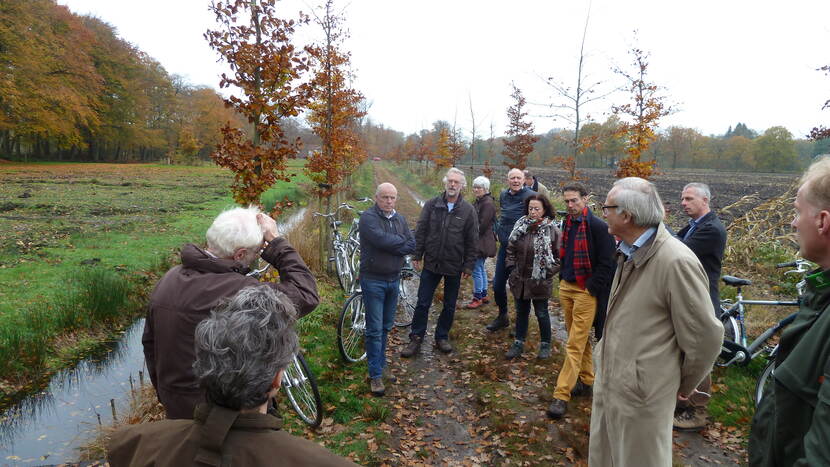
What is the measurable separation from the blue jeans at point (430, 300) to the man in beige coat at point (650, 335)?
297 centimetres

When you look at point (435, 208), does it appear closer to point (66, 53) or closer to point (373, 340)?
point (373, 340)

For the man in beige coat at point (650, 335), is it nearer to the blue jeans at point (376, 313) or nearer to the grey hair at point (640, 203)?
the grey hair at point (640, 203)

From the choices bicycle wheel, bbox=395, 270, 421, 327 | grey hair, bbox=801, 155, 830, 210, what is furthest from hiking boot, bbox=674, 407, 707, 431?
bicycle wheel, bbox=395, 270, 421, 327

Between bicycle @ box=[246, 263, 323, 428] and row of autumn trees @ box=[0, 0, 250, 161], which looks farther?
row of autumn trees @ box=[0, 0, 250, 161]

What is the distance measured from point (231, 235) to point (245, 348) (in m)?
1.11

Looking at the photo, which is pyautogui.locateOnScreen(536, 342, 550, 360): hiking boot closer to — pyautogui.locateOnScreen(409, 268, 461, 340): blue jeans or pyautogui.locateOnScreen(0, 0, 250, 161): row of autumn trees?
pyautogui.locateOnScreen(409, 268, 461, 340): blue jeans

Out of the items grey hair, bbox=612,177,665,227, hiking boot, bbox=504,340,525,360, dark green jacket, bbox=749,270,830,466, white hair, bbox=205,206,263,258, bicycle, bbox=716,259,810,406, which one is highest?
grey hair, bbox=612,177,665,227

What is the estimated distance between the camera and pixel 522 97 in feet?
54.9

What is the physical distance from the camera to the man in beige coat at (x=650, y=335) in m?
2.36

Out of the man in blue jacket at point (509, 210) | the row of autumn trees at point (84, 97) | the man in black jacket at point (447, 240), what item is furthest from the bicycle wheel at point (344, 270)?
the row of autumn trees at point (84, 97)

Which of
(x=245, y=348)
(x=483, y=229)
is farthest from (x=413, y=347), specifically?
(x=245, y=348)

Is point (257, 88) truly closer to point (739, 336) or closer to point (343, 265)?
point (343, 265)

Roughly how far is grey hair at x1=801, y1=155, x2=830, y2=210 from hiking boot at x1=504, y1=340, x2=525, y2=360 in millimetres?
4277

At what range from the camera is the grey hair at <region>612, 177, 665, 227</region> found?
2.58 meters
